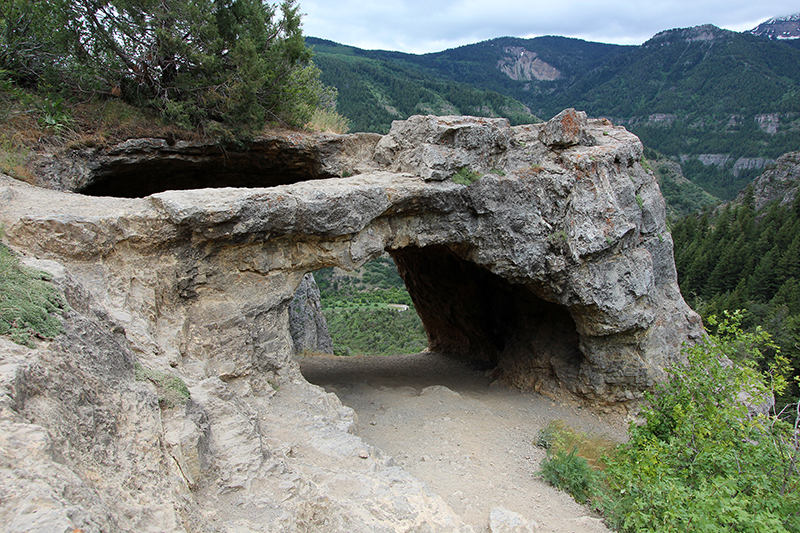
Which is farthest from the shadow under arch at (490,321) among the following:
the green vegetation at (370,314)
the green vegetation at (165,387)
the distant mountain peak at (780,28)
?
the distant mountain peak at (780,28)

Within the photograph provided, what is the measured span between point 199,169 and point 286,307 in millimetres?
5226

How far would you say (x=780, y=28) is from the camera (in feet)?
577

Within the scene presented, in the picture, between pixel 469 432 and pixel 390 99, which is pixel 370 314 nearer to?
pixel 469 432

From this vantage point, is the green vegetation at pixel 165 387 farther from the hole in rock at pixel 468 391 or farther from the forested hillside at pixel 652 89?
the forested hillside at pixel 652 89

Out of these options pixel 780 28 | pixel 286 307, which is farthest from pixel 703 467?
pixel 780 28

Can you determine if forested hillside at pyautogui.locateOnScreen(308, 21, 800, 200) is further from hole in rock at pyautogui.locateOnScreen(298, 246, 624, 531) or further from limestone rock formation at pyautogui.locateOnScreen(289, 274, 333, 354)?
hole in rock at pyautogui.locateOnScreen(298, 246, 624, 531)

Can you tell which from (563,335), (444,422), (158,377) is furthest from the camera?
(563,335)

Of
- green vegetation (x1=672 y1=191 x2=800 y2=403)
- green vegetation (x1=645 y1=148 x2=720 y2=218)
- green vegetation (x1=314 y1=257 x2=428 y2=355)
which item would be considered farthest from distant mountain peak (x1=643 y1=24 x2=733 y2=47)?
green vegetation (x1=314 y1=257 x2=428 y2=355)

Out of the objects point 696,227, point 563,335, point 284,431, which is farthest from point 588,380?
point 696,227

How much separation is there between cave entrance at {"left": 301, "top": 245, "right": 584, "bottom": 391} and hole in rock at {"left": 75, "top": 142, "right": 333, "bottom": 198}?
3.83 metres

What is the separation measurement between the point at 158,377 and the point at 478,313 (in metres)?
10.7

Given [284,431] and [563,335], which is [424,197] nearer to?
[284,431]

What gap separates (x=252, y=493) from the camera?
12.8 feet

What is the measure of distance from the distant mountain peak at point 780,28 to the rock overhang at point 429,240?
220 m
